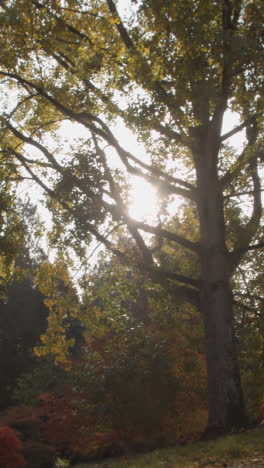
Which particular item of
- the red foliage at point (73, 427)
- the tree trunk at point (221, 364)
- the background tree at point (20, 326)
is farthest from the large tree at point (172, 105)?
the background tree at point (20, 326)

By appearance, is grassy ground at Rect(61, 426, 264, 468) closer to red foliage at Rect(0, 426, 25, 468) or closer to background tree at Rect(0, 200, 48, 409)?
red foliage at Rect(0, 426, 25, 468)

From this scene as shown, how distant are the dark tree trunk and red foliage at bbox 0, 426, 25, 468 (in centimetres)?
405

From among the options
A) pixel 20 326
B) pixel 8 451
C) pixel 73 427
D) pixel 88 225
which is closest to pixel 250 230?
pixel 88 225

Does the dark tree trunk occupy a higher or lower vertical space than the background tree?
lower

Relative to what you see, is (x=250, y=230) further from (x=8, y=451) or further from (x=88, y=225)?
(x=8, y=451)

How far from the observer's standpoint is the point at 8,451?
9.18 m

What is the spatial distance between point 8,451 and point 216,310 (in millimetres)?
5134

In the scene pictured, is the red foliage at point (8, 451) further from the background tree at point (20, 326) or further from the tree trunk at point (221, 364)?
the background tree at point (20, 326)

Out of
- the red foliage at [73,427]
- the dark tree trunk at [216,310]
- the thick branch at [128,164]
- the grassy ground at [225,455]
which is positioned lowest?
the grassy ground at [225,455]

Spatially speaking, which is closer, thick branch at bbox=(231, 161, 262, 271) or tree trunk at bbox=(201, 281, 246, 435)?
tree trunk at bbox=(201, 281, 246, 435)

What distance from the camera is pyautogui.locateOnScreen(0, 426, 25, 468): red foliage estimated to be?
908cm

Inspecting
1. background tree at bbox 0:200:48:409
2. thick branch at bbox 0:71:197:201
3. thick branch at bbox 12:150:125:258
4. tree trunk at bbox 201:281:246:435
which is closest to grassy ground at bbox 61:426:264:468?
tree trunk at bbox 201:281:246:435

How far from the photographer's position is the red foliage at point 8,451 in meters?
9.08

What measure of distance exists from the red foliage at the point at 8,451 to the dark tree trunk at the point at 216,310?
4045 millimetres
